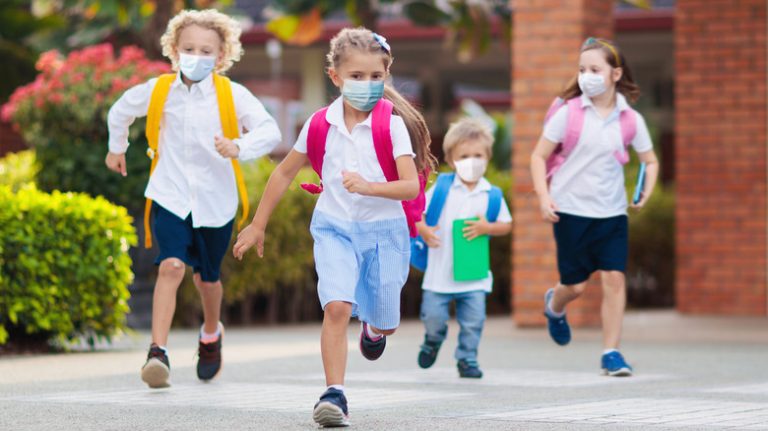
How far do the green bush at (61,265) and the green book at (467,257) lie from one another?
9.16 ft

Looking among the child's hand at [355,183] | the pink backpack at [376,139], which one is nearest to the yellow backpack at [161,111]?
the pink backpack at [376,139]

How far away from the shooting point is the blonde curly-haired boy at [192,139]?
8.02 meters

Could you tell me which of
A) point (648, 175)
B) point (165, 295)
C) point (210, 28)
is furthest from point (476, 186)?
point (165, 295)

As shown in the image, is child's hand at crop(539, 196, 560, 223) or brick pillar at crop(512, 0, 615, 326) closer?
child's hand at crop(539, 196, 560, 223)

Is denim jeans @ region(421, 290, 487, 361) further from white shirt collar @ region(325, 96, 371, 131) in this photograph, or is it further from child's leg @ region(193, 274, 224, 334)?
white shirt collar @ region(325, 96, 371, 131)

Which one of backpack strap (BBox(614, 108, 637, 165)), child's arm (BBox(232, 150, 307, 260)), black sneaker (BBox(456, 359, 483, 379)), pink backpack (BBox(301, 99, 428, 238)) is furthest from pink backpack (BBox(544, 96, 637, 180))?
child's arm (BBox(232, 150, 307, 260))

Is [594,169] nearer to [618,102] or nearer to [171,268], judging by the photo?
[618,102]

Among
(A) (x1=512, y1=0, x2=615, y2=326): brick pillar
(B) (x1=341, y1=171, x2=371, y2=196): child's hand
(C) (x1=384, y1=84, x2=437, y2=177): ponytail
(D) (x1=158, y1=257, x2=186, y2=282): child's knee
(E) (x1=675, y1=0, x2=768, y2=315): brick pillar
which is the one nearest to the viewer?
(B) (x1=341, y1=171, x2=371, y2=196): child's hand

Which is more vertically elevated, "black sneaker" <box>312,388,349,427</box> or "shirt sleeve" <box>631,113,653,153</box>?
"shirt sleeve" <box>631,113,653,153</box>

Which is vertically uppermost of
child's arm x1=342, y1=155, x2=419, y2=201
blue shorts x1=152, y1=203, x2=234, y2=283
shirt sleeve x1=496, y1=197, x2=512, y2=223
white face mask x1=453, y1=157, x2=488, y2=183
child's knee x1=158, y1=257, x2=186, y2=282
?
white face mask x1=453, y1=157, x2=488, y2=183

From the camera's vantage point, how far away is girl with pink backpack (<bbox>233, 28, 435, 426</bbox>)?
640 centimetres

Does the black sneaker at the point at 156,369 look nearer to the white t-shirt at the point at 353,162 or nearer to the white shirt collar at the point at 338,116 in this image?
the white t-shirt at the point at 353,162

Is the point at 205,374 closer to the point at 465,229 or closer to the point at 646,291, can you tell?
the point at 465,229

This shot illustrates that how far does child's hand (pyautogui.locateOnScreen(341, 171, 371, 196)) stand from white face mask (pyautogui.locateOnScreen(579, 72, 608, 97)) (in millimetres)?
3117
